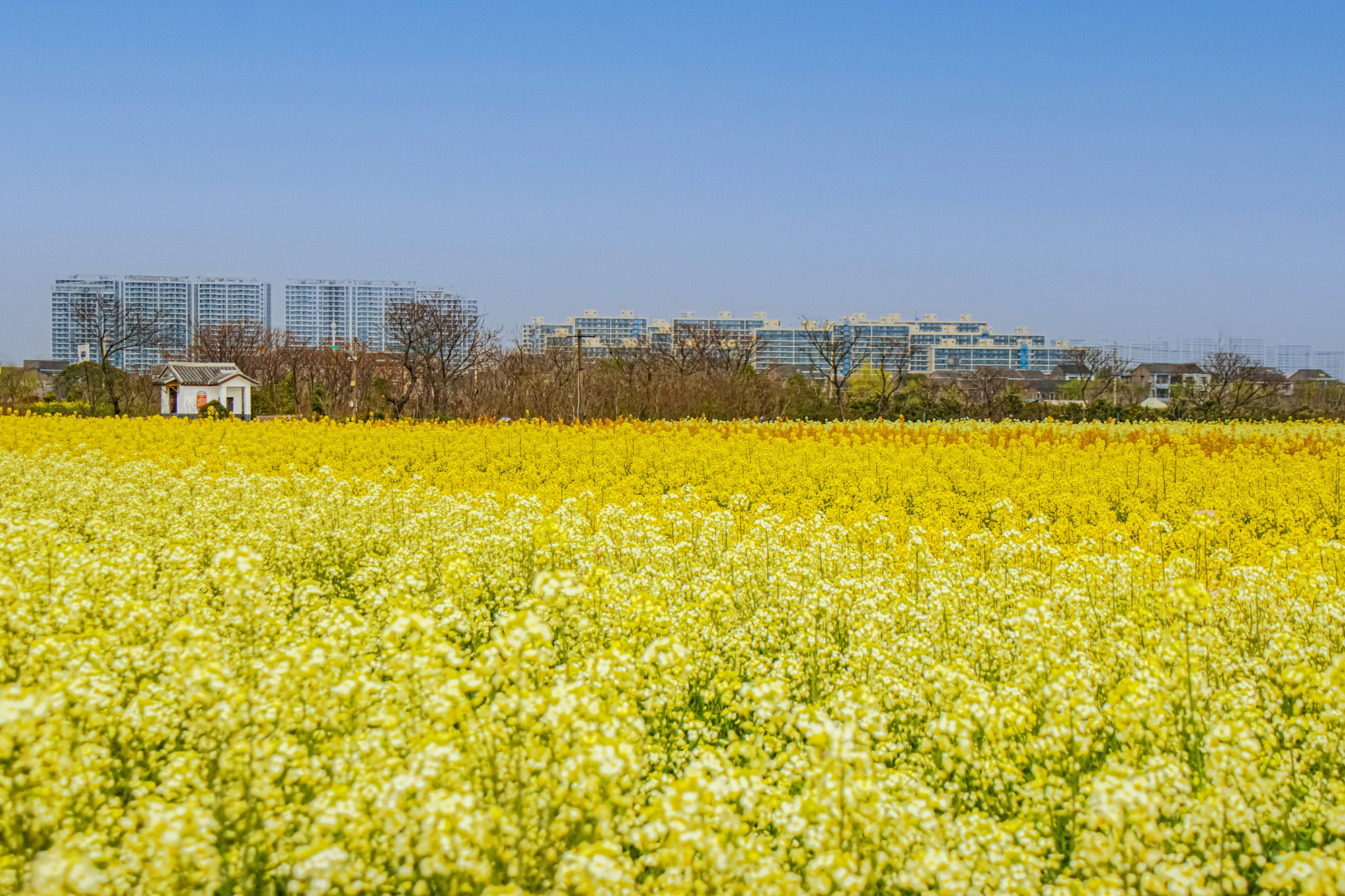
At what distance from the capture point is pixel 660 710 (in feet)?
11.3

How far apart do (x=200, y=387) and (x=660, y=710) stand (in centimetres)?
3669

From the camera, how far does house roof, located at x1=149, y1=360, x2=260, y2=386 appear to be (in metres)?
35.7

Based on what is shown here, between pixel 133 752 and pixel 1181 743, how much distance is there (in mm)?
3466

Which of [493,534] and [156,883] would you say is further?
[493,534]

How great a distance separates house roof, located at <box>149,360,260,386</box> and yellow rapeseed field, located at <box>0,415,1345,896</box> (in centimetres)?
3172

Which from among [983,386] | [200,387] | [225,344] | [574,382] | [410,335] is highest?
[225,344]

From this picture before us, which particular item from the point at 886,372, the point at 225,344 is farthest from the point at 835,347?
the point at 225,344

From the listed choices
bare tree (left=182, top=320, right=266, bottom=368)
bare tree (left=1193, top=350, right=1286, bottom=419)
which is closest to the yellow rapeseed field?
bare tree (left=1193, top=350, right=1286, bottom=419)

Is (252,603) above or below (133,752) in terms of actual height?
above

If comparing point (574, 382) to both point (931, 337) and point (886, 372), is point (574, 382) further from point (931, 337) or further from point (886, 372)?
point (931, 337)

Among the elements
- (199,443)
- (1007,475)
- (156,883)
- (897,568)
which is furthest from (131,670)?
(199,443)

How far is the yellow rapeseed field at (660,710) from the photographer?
82.8 inches

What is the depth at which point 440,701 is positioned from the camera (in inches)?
91.8

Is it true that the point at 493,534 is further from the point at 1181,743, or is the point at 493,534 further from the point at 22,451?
the point at 22,451
